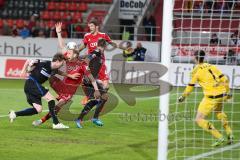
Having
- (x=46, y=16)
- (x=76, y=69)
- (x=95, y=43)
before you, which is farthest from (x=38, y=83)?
(x=46, y=16)

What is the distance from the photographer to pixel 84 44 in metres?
16.0

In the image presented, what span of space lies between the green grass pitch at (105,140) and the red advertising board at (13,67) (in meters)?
8.44

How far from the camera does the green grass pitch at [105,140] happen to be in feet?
37.3

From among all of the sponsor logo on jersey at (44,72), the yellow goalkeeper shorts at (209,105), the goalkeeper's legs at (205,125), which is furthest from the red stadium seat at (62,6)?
the goalkeeper's legs at (205,125)

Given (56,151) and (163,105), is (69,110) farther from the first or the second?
(163,105)

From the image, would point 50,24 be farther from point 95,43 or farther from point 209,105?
point 209,105

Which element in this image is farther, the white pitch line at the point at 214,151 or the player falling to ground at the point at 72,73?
the player falling to ground at the point at 72,73

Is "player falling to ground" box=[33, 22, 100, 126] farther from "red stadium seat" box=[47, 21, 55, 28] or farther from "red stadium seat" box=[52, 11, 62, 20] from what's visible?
"red stadium seat" box=[52, 11, 62, 20]

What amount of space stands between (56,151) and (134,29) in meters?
20.3

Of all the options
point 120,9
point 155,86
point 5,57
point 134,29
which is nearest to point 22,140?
point 155,86

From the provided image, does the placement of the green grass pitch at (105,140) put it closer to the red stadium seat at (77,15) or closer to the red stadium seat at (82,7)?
the red stadium seat at (77,15)

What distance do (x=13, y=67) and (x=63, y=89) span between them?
11.4 metres

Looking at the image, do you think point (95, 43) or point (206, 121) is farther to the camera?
point (95, 43)

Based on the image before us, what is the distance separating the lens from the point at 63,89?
1497 centimetres
